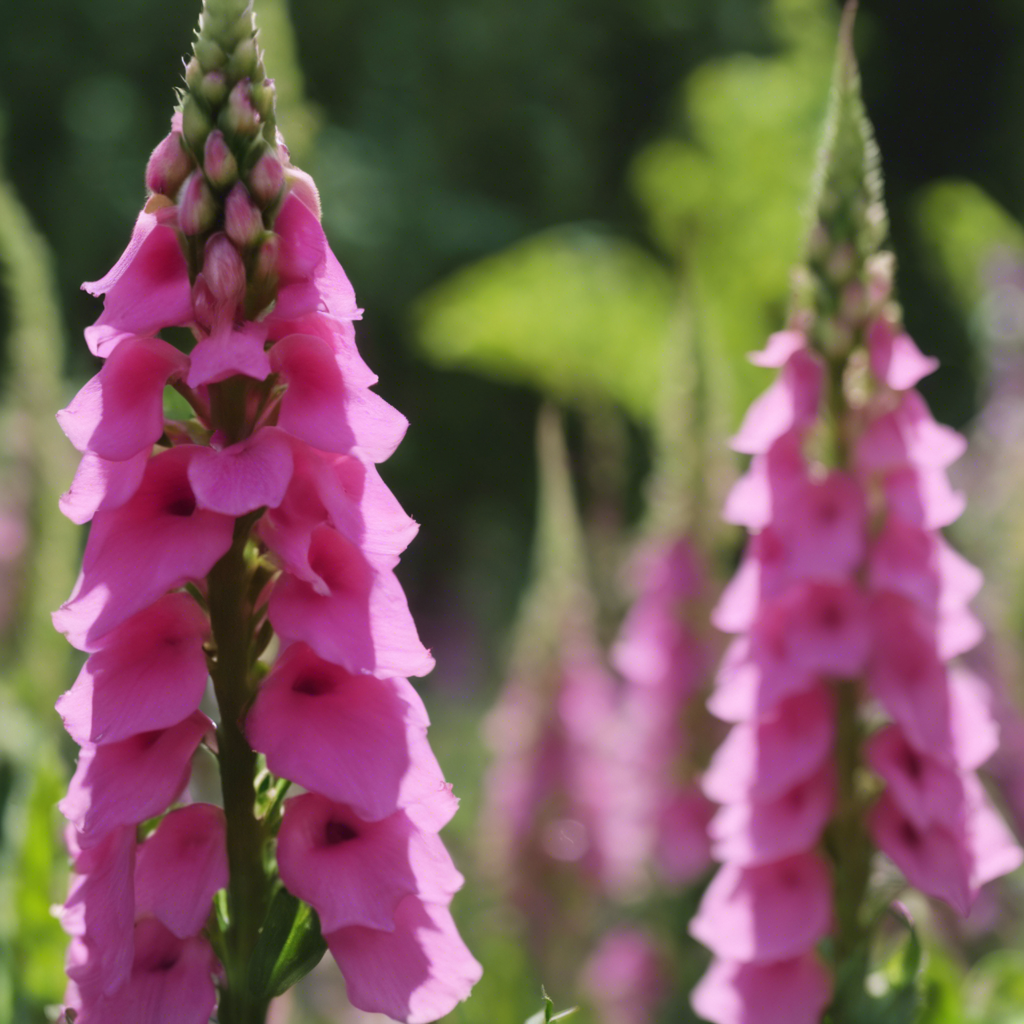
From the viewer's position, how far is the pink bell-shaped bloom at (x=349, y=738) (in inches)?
17.8

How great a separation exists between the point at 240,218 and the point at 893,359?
0.45 meters

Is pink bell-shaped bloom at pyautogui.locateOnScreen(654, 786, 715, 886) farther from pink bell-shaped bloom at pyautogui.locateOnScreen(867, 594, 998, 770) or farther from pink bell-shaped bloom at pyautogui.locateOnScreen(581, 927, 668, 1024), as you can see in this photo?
pink bell-shaped bloom at pyautogui.locateOnScreen(867, 594, 998, 770)

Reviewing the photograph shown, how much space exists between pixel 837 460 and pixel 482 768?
2549 millimetres

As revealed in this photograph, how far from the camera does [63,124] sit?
21.9 feet

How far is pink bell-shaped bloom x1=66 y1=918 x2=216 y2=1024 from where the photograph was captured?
0.47 metres

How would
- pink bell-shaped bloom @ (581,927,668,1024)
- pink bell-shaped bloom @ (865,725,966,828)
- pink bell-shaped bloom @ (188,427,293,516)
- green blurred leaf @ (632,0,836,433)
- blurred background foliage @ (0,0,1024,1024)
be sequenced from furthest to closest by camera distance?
blurred background foliage @ (0,0,1024,1024) < green blurred leaf @ (632,0,836,433) < pink bell-shaped bloom @ (581,927,668,1024) < pink bell-shaped bloom @ (865,725,966,828) < pink bell-shaped bloom @ (188,427,293,516)

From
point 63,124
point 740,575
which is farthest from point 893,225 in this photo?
point 740,575

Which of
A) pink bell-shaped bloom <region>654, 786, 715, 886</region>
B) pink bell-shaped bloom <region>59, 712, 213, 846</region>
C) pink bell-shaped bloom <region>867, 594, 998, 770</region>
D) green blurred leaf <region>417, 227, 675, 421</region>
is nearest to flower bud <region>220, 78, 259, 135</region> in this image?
pink bell-shaped bloom <region>59, 712, 213, 846</region>

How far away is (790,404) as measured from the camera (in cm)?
76

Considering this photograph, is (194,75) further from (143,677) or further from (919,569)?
(919,569)

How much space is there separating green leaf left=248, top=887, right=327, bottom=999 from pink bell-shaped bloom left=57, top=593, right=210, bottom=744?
92 mm

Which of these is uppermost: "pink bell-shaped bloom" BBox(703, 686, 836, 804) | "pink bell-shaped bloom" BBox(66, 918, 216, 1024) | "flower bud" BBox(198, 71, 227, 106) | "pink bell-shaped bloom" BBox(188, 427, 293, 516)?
"flower bud" BBox(198, 71, 227, 106)

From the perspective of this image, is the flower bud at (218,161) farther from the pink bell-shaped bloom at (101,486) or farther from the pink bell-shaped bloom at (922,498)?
the pink bell-shaped bloom at (922,498)

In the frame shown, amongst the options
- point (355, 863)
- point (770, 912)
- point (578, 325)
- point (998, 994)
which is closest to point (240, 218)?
point (355, 863)
